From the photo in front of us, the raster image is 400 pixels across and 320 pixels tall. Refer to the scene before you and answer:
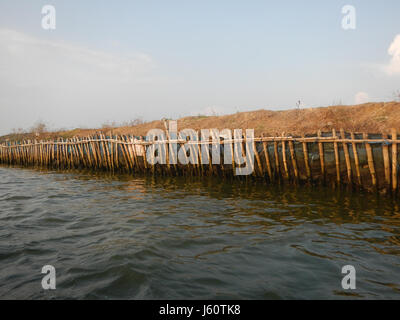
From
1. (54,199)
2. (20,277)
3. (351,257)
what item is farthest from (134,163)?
(351,257)

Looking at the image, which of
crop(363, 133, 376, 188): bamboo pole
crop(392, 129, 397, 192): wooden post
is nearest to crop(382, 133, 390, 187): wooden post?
crop(392, 129, 397, 192): wooden post

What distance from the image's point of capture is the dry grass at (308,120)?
15.1 metres

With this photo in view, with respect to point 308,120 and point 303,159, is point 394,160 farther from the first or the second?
point 308,120

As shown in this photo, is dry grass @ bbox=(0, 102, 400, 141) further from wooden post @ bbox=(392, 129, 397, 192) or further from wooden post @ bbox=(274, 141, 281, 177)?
wooden post @ bbox=(392, 129, 397, 192)

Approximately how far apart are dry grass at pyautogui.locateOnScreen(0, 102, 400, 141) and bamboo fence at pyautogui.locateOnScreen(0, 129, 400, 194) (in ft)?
11.0

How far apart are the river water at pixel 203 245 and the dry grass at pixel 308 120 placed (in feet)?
21.1

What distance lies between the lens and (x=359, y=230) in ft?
17.2

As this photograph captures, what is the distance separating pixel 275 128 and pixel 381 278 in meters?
15.0

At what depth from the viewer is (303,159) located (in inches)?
357

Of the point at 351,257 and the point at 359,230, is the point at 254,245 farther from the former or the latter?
the point at 359,230

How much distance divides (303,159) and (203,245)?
553 cm

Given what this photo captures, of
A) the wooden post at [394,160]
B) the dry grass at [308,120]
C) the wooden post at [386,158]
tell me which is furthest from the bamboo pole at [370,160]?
the dry grass at [308,120]

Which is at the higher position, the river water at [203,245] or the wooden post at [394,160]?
the wooden post at [394,160]

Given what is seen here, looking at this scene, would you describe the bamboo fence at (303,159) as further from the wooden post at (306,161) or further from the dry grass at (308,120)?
the dry grass at (308,120)
